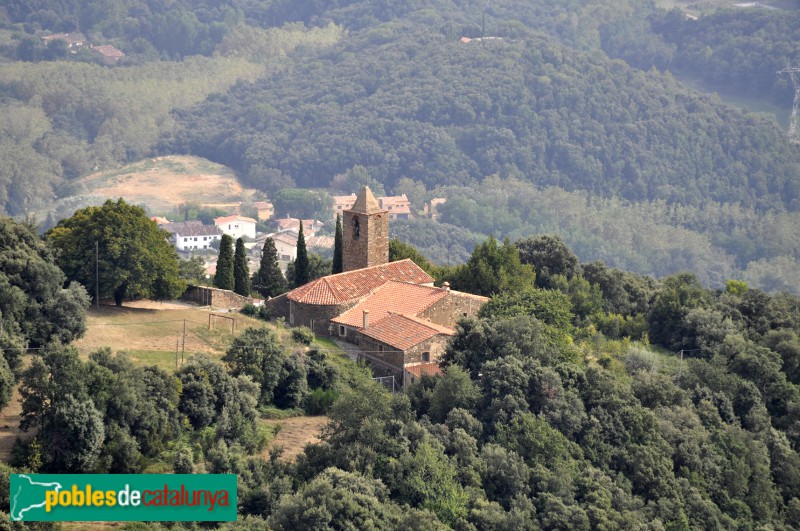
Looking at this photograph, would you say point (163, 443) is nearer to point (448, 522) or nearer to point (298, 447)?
point (298, 447)

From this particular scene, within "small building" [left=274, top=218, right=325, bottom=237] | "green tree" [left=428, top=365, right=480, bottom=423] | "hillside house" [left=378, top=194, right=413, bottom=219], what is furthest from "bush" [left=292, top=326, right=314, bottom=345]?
"hillside house" [left=378, top=194, right=413, bottom=219]

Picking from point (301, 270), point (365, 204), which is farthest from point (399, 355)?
point (301, 270)

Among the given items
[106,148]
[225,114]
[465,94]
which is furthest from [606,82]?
[106,148]

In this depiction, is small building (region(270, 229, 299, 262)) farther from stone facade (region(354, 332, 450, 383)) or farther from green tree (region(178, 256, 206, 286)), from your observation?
stone facade (region(354, 332, 450, 383))

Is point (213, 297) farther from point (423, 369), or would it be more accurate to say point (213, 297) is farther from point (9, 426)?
point (9, 426)

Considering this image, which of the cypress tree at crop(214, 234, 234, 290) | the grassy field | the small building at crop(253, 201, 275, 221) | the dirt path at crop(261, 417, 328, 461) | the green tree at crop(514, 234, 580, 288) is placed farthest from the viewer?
the small building at crop(253, 201, 275, 221)

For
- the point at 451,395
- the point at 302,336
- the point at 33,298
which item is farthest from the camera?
the point at 302,336

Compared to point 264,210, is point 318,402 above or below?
above
